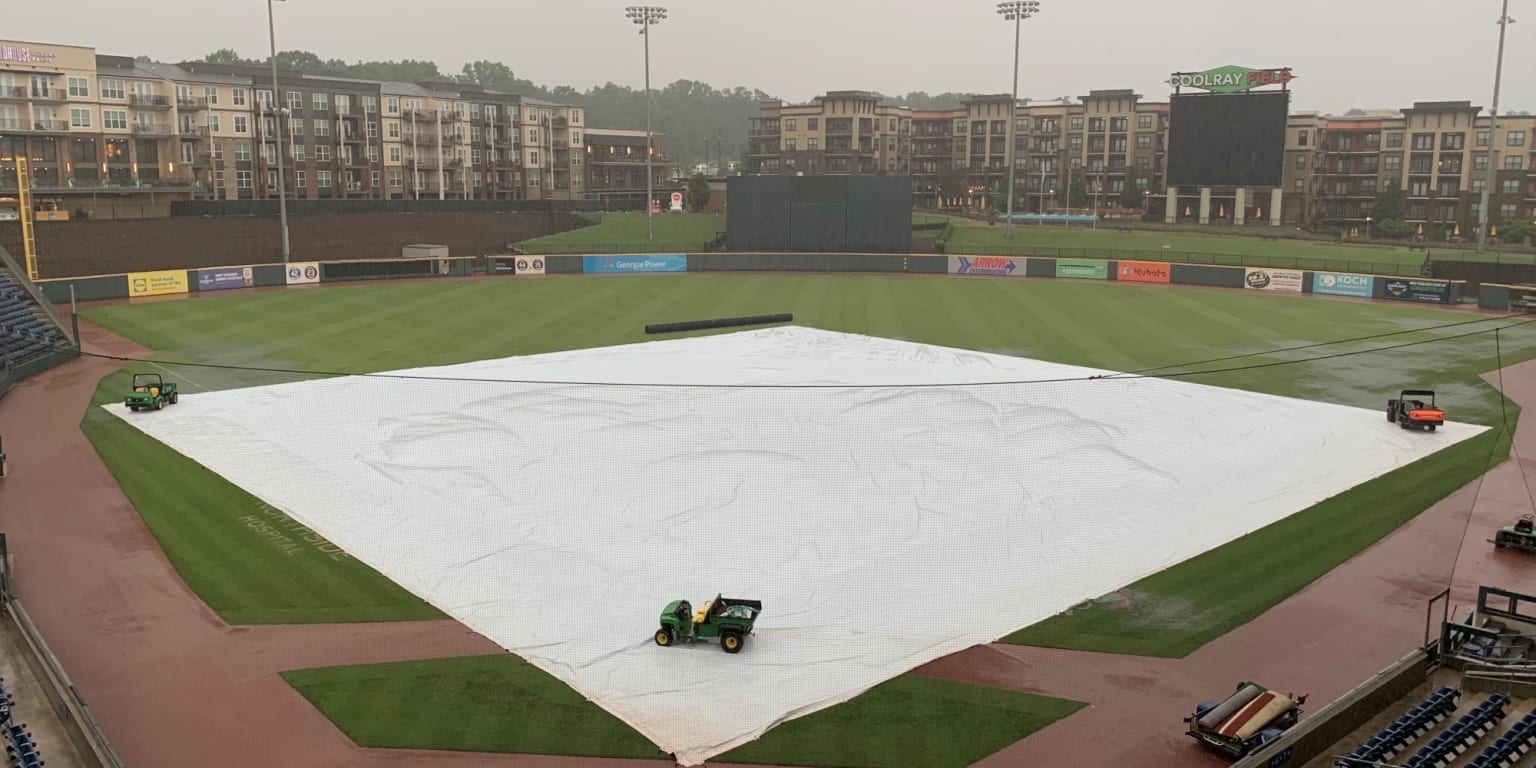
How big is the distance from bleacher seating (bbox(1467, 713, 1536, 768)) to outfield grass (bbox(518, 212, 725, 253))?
61.4m

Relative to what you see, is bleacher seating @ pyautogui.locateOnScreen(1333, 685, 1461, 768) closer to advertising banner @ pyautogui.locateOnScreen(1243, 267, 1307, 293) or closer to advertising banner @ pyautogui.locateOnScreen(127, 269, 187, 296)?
advertising banner @ pyautogui.locateOnScreen(1243, 267, 1307, 293)

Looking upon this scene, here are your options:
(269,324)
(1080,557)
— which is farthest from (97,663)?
(269,324)

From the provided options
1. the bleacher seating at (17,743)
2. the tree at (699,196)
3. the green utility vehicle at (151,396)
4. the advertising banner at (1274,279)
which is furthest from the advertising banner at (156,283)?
the tree at (699,196)

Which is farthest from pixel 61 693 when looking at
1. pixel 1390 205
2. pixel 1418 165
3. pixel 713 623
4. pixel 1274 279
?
pixel 1418 165

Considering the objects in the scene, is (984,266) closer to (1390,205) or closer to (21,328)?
(21,328)

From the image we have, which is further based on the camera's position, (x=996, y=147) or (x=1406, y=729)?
(x=996, y=147)

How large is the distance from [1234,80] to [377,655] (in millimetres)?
73163

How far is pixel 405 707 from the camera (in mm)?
13438

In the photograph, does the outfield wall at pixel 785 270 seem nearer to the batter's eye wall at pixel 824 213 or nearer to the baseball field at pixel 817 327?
the batter's eye wall at pixel 824 213

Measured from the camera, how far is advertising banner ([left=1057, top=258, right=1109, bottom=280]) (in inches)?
2467

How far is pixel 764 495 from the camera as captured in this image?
21516 millimetres

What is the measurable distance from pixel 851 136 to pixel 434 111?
137 feet

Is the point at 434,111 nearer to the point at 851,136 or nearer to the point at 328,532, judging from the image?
the point at 851,136

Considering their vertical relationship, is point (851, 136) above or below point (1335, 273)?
above
